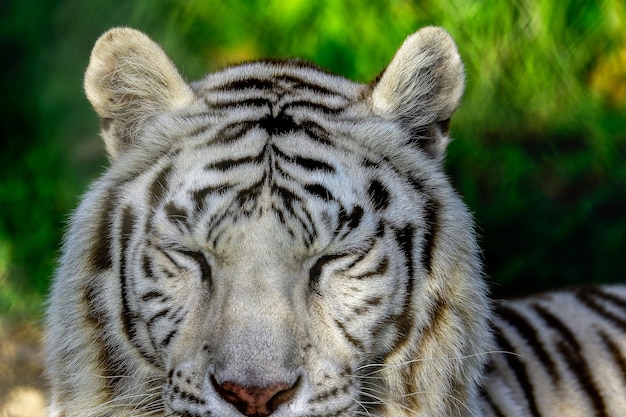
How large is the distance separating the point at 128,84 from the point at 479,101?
2159 millimetres

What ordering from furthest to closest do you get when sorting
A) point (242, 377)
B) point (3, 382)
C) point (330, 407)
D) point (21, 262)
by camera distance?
point (21, 262) < point (3, 382) < point (330, 407) < point (242, 377)

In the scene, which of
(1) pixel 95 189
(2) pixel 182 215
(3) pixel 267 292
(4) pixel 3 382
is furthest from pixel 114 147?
(4) pixel 3 382

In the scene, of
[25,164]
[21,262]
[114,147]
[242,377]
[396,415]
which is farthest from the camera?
[25,164]

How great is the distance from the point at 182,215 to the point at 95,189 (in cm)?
33

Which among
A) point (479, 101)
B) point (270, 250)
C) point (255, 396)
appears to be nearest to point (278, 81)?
point (270, 250)

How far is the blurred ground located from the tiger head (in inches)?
38.4

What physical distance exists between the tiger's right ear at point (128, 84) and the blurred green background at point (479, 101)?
5.18 feet

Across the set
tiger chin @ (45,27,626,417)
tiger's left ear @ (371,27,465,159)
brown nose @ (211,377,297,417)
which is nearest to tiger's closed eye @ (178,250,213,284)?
tiger chin @ (45,27,626,417)

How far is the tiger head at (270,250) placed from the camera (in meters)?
1.67

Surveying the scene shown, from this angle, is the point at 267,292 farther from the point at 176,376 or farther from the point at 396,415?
the point at 396,415

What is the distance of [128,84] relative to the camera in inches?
78.5

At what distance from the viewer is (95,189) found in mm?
1987

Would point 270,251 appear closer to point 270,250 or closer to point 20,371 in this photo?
point 270,250

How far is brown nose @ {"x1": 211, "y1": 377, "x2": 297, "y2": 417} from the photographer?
5.16ft
